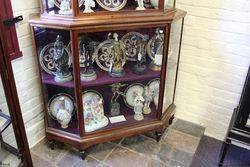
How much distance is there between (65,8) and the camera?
135 cm

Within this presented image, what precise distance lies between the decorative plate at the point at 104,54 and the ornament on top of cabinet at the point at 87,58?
34mm

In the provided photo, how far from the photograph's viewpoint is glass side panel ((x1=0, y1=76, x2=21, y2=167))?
3.96 feet

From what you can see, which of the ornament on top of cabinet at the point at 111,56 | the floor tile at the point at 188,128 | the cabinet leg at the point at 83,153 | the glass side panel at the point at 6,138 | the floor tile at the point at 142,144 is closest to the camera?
the glass side panel at the point at 6,138

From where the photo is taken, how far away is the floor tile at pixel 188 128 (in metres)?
1.96

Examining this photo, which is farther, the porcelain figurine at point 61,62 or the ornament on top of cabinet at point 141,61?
the ornament on top of cabinet at point 141,61

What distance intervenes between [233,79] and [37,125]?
1375mm

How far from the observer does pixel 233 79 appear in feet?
5.70

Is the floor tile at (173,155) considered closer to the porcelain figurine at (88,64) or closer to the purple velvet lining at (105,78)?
the purple velvet lining at (105,78)

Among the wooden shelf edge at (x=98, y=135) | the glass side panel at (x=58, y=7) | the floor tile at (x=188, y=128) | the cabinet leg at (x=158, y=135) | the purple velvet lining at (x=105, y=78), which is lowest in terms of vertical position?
the floor tile at (x=188, y=128)

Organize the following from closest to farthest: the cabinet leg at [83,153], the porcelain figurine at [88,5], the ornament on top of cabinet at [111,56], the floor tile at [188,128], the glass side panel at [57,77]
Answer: the porcelain figurine at [88,5]
the glass side panel at [57,77]
the ornament on top of cabinet at [111,56]
the cabinet leg at [83,153]
the floor tile at [188,128]

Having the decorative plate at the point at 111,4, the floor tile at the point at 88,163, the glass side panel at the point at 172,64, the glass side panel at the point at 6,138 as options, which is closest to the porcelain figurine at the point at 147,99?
the glass side panel at the point at 172,64

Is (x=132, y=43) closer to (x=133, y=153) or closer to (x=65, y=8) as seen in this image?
(x=65, y=8)

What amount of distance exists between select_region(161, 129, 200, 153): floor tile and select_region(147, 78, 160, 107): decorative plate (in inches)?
12.0

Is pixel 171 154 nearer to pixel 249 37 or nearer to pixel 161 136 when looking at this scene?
pixel 161 136
